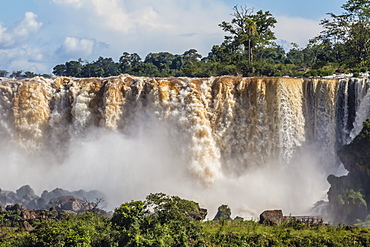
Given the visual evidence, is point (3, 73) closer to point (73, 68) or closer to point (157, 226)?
point (73, 68)

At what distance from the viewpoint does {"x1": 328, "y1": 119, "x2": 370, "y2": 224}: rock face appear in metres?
24.6

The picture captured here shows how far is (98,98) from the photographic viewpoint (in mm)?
31828

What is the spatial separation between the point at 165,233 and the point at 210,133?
42.2 feet

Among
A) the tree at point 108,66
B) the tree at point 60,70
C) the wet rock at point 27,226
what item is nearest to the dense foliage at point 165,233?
the wet rock at point 27,226

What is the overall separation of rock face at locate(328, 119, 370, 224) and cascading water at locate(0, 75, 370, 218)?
3038mm

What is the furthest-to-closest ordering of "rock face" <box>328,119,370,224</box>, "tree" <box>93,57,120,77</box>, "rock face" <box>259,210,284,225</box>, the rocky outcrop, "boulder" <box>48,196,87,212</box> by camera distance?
"tree" <box>93,57,120,77</box>, the rocky outcrop, "boulder" <box>48,196,87,212</box>, "rock face" <box>328,119,370,224</box>, "rock face" <box>259,210,284,225</box>

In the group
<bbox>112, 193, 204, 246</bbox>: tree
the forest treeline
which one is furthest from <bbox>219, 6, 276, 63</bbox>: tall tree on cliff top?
<bbox>112, 193, 204, 246</bbox>: tree

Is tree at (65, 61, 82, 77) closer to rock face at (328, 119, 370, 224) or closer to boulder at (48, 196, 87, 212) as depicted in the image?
boulder at (48, 196, 87, 212)

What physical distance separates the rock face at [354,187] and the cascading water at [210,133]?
3.04 meters

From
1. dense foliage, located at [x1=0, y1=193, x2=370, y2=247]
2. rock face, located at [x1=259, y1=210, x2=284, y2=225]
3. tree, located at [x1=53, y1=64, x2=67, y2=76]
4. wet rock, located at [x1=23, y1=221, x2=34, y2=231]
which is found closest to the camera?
→ dense foliage, located at [x1=0, y1=193, x2=370, y2=247]

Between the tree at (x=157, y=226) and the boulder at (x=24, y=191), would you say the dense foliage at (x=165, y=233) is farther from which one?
the boulder at (x=24, y=191)

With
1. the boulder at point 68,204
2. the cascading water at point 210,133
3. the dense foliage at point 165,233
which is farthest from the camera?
the cascading water at point 210,133

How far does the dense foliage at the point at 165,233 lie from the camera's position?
1761 centimetres

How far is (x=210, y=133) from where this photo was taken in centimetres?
2995
